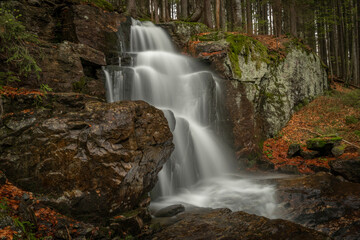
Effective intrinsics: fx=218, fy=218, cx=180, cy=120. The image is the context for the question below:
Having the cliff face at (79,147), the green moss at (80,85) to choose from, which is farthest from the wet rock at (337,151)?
the green moss at (80,85)

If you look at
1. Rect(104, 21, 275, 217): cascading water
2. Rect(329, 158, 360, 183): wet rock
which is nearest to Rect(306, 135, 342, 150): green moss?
Rect(329, 158, 360, 183): wet rock

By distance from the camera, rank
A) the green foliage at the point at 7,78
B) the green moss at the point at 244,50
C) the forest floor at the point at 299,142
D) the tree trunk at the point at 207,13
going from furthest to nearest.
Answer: the tree trunk at the point at 207,13 < the green moss at the point at 244,50 < the green foliage at the point at 7,78 < the forest floor at the point at 299,142

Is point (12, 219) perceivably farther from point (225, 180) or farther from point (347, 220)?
point (225, 180)

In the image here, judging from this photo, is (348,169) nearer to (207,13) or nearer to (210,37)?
(210,37)

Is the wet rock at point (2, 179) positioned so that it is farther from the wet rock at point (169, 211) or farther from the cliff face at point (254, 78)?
the cliff face at point (254, 78)

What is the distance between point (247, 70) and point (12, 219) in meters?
11.0

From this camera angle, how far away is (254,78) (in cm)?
1170

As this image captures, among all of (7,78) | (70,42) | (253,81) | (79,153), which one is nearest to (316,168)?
(253,81)

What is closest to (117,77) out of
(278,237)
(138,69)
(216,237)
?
(138,69)

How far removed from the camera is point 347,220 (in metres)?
4.65

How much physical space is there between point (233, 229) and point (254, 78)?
29.5ft

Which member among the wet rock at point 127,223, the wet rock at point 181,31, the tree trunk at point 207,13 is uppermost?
the tree trunk at point 207,13

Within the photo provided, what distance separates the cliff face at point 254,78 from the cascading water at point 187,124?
0.77 metres

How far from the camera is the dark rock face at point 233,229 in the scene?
405cm
